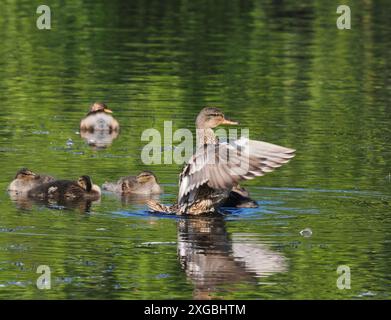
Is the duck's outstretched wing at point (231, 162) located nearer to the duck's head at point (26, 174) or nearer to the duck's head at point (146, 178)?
the duck's head at point (146, 178)

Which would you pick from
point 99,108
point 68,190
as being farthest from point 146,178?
point 99,108

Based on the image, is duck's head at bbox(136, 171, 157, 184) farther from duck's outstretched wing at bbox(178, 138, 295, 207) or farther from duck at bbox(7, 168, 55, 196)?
duck's outstretched wing at bbox(178, 138, 295, 207)

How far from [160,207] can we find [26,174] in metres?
1.86

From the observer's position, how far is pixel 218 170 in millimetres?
13117

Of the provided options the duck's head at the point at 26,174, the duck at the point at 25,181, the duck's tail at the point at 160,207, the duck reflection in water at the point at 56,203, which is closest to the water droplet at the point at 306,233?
the duck's tail at the point at 160,207

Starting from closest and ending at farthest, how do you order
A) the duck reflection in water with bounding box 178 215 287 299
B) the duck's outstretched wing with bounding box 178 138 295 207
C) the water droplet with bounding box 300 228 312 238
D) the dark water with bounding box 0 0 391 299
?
1. the duck reflection in water with bounding box 178 215 287 299
2. the dark water with bounding box 0 0 391 299
3. the water droplet with bounding box 300 228 312 238
4. the duck's outstretched wing with bounding box 178 138 295 207

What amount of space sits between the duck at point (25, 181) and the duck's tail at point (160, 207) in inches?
60.3

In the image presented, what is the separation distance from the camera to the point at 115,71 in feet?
79.0

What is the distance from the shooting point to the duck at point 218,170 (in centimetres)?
1291

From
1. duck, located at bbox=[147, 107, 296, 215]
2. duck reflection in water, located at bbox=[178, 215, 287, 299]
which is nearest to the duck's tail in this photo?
duck, located at bbox=[147, 107, 296, 215]

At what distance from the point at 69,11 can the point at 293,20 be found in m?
5.54

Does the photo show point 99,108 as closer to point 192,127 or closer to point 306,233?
point 192,127

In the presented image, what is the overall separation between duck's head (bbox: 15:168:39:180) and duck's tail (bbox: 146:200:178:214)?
1.62 metres

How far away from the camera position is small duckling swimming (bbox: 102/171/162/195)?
14930 mm
